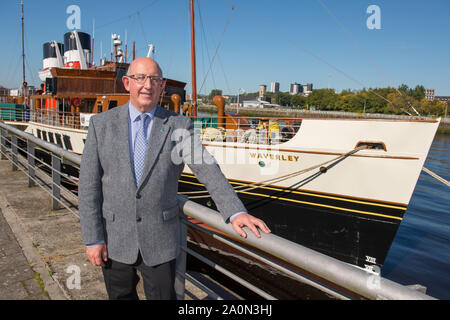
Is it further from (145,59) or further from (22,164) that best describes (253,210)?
(145,59)

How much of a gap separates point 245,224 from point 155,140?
0.72 meters

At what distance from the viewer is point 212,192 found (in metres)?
1.77

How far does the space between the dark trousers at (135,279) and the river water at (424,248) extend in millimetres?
8776

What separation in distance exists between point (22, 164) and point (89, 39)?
20.2 meters

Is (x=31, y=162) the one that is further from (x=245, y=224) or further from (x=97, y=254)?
(x=245, y=224)

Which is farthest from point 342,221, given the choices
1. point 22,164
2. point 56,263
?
point 22,164

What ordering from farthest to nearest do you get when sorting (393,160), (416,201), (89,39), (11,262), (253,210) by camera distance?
(89,39)
(416,201)
(253,210)
(393,160)
(11,262)

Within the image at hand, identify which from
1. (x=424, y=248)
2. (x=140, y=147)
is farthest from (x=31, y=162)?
(x=424, y=248)

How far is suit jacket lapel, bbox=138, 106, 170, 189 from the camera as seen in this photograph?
5.70ft

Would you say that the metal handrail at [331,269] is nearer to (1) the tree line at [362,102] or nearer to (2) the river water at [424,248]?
(2) the river water at [424,248]

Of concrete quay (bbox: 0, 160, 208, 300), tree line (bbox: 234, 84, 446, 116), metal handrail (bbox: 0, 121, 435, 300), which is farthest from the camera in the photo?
tree line (bbox: 234, 84, 446, 116)

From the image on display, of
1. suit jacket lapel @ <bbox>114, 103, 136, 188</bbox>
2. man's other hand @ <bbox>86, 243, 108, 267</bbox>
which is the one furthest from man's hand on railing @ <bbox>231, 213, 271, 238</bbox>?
man's other hand @ <bbox>86, 243, 108, 267</bbox>

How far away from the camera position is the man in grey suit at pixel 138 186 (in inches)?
68.5

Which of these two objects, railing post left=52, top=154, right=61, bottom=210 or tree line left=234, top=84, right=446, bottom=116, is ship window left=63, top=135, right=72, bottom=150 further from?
tree line left=234, top=84, right=446, bottom=116
